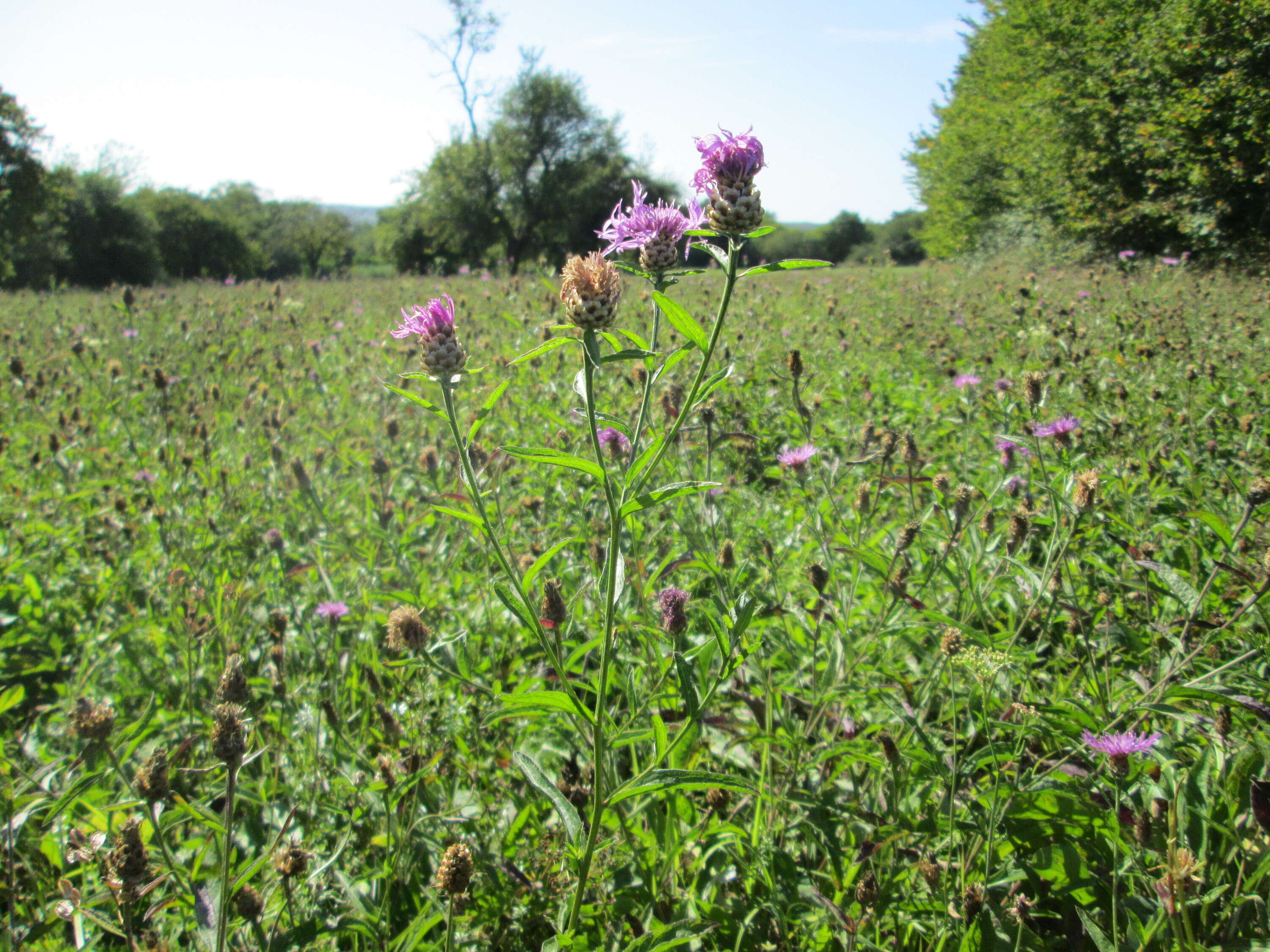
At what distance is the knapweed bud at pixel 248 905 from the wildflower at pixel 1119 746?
138cm

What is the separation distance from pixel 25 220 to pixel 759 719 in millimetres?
32465

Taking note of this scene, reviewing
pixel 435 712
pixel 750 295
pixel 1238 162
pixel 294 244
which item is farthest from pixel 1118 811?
pixel 294 244

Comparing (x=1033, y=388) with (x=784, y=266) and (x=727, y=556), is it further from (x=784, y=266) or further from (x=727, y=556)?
(x=784, y=266)

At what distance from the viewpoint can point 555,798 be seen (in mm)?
953

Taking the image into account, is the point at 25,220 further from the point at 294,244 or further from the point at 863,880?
the point at 863,880

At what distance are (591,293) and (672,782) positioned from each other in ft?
2.23

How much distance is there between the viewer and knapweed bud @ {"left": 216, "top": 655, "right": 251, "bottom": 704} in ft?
3.65

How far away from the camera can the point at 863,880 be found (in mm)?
1072

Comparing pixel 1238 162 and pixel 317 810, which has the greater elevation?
pixel 1238 162

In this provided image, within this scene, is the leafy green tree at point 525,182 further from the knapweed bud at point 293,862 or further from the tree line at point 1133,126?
the knapweed bud at point 293,862

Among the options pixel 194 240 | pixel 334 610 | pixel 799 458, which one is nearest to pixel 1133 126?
pixel 799 458

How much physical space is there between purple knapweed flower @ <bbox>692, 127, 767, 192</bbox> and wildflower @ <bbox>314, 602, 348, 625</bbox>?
4.60 ft

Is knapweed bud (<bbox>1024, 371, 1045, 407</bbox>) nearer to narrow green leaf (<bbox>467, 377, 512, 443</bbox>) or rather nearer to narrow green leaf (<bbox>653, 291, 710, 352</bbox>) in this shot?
narrow green leaf (<bbox>653, 291, 710, 352</bbox>)

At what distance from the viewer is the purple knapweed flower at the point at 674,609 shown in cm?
120
